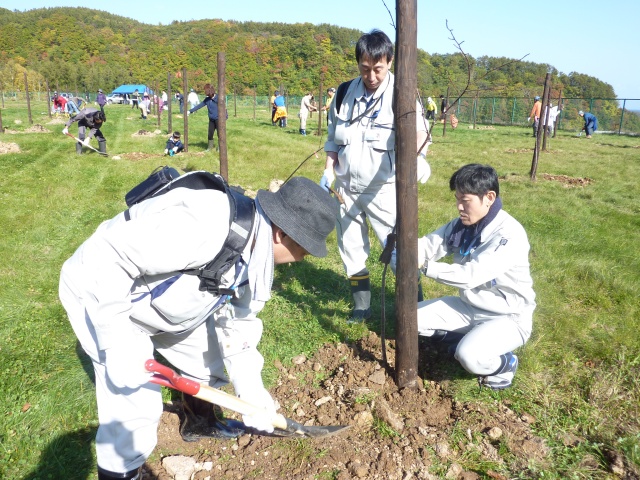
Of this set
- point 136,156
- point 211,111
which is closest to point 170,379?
point 136,156

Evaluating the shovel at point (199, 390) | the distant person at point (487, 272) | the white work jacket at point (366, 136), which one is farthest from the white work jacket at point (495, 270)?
the shovel at point (199, 390)

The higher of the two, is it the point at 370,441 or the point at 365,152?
the point at 365,152

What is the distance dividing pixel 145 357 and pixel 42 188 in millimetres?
7599

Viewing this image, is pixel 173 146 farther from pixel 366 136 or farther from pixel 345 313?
pixel 366 136

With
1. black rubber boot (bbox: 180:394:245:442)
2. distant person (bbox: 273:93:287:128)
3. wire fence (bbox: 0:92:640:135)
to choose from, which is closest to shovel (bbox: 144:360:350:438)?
black rubber boot (bbox: 180:394:245:442)

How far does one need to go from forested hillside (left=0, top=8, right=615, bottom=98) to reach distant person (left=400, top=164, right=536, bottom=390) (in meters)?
60.0

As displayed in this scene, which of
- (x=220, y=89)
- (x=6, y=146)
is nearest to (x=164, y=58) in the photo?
(x=6, y=146)

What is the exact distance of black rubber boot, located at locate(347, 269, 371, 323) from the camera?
4043 mm

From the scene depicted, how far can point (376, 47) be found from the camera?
3324mm

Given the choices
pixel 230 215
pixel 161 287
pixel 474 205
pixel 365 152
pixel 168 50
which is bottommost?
pixel 161 287

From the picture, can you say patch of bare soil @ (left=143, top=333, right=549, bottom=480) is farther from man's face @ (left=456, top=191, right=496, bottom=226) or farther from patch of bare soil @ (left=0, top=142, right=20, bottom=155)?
patch of bare soil @ (left=0, top=142, right=20, bottom=155)

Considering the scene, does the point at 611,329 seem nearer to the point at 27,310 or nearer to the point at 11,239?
the point at 27,310

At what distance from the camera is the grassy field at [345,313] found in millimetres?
2783

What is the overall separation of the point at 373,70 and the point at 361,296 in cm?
170
